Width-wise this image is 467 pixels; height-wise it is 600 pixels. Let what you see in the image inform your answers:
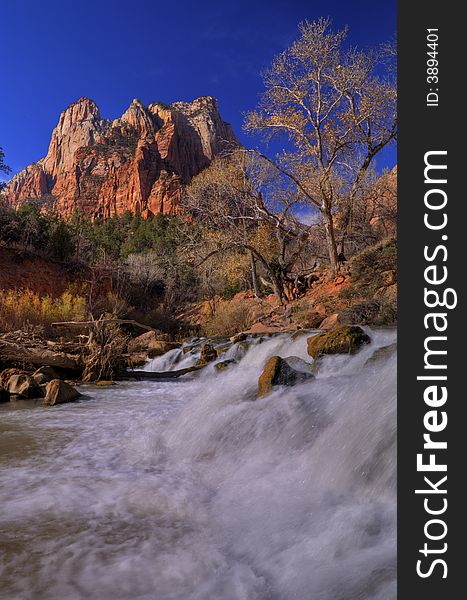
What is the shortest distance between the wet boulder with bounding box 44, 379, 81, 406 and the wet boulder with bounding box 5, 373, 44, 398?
0.64 m

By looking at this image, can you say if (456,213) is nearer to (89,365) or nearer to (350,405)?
(350,405)

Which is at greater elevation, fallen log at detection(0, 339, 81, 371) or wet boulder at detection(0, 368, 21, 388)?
fallen log at detection(0, 339, 81, 371)

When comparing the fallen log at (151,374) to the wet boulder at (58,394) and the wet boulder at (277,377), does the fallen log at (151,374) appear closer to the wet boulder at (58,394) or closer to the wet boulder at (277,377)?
the wet boulder at (58,394)

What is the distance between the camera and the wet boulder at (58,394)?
23.7ft

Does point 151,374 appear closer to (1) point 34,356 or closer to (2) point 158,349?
(1) point 34,356

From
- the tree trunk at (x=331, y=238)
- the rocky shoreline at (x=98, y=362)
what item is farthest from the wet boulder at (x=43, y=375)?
the tree trunk at (x=331, y=238)

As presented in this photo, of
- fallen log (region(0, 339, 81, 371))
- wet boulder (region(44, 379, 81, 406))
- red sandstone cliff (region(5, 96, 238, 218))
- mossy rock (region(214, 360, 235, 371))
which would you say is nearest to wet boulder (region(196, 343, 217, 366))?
mossy rock (region(214, 360, 235, 371))

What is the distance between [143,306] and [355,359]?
26.7 meters

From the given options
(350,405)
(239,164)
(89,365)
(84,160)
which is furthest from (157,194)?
(350,405)

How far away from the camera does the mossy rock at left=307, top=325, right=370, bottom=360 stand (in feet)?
22.8

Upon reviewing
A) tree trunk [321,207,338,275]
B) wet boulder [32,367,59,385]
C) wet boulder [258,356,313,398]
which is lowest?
wet boulder [32,367,59,385]

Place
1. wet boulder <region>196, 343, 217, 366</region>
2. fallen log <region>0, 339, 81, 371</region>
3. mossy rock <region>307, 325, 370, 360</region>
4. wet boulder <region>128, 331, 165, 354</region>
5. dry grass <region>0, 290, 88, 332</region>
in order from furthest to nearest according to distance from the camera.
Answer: wet boulder <region>128, 331, 165, 354</region>, dry grass <region>0, 290, 88, 332</region>, wet boulder <region>196, 343, 217, 366</region>, fallen log <region>0, 339, 81, 371</region>, mossy rock <region>307, 325, 370, 360</region>

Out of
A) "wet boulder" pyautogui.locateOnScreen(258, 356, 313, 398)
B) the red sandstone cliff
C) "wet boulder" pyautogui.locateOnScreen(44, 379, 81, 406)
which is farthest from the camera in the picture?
the red sandstone cliff

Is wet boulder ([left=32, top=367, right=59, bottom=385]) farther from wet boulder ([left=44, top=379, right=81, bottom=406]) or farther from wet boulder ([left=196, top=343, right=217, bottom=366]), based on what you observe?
wet boulder ([left=196, top=343, right=217, bottom=366])
